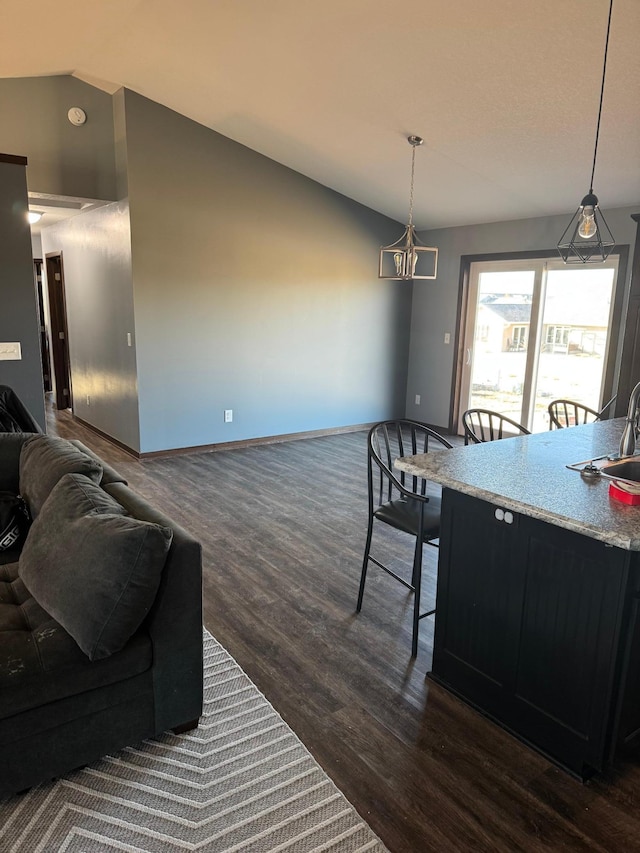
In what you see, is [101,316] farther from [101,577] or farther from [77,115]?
[101,577]

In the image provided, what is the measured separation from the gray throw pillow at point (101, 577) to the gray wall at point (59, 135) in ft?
13.6

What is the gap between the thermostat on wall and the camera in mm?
4910

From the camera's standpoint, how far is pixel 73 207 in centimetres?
572

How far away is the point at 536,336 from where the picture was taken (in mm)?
5973

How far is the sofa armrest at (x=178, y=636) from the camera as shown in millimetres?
1870

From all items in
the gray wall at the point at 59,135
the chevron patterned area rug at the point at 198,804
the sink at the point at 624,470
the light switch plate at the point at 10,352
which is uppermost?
the gray wall at the point at 59,135

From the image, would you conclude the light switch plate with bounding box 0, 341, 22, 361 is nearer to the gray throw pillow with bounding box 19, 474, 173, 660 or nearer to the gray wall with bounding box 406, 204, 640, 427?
the gray throw pillow with bounding box 19, 474, 173, 660

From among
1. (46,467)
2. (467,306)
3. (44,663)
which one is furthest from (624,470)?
(467,306)

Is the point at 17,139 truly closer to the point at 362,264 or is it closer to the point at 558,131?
the point at 362,264

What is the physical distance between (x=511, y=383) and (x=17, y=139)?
204 inches

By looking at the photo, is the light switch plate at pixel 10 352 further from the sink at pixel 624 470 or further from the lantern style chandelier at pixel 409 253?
the sink at pixel 624 470

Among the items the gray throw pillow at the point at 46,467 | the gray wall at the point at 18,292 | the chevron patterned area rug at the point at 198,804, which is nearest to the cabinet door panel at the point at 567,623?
the chevron patterned area rug at the point at 198,804

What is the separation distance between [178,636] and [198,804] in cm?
49

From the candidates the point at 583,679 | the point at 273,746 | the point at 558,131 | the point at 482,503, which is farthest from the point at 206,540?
the point at 558,131
